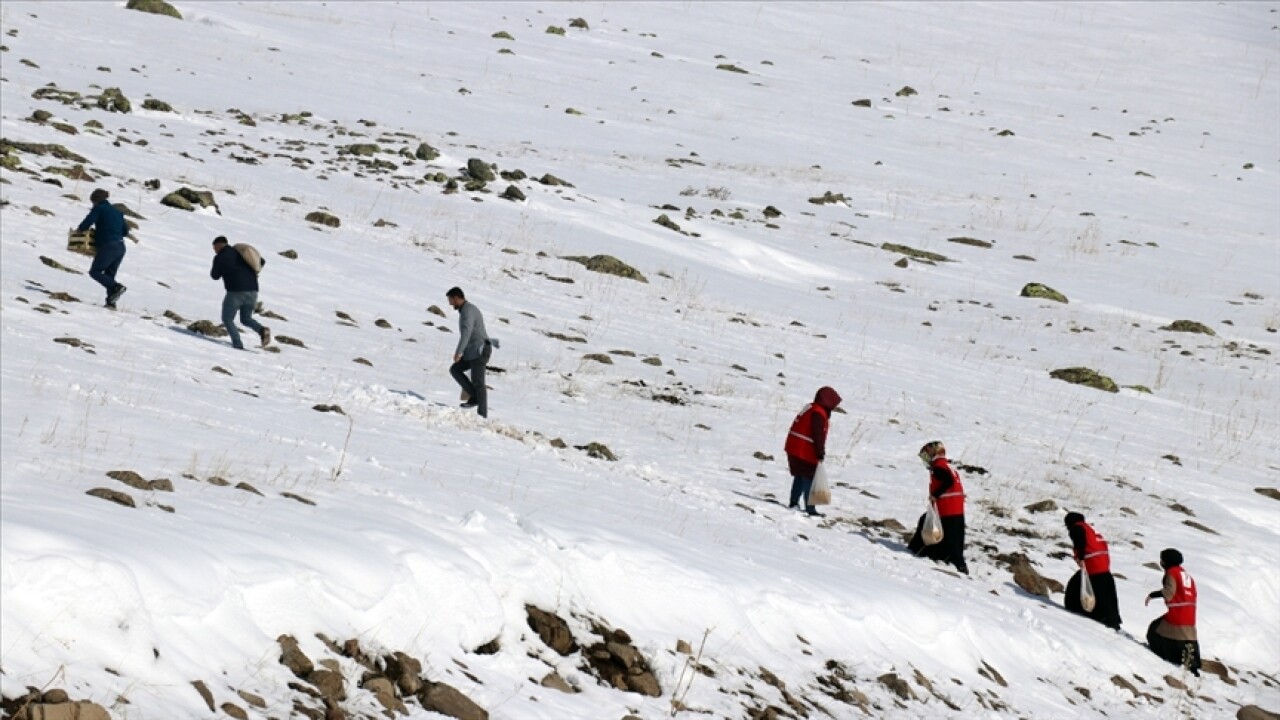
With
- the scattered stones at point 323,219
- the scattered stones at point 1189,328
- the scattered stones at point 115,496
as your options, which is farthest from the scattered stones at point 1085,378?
the scattered stones at point 115,496

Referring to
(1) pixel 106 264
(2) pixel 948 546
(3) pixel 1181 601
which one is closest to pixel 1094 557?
(3) pixel 1181 601

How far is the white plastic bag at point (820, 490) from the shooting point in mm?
14055

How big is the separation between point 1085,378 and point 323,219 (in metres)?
13.8

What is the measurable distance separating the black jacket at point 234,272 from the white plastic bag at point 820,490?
7034 mm

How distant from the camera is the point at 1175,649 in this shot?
1228cm

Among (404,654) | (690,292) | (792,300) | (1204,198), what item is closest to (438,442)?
(404,654)

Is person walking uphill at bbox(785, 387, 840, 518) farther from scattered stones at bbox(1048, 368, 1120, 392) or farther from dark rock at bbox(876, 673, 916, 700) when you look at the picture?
scattered stones at bbox(1048, 368, 1120, 392)

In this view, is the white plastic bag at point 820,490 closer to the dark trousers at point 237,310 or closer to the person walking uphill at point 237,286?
the person walking uphill at point 237,286

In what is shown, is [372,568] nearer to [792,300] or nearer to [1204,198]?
[792,300]

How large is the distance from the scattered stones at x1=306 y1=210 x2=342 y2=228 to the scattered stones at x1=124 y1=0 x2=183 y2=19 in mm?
25838

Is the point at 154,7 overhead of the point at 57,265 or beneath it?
overhead

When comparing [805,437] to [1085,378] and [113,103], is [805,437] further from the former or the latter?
[113,103]

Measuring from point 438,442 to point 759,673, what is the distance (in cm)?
544

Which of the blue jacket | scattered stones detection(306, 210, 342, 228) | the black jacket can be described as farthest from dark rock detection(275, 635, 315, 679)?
scattered stones detection(306, 210, 342, 228)
